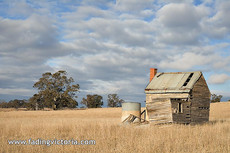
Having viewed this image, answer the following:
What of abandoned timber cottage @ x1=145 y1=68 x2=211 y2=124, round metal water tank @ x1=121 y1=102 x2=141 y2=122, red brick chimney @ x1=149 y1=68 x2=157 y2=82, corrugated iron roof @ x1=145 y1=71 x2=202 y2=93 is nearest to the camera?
abandoned timber cottage @ x1=145 y1=68 x2=211 y2=124

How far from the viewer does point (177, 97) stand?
25.5 m

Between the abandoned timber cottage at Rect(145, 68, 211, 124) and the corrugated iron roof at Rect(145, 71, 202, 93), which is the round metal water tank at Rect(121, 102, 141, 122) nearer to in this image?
the abandoned timber cottage at Rect(145, 68, 211, 124)

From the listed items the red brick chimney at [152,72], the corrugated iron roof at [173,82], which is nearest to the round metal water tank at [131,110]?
the corrugated iron roof at [173,82]

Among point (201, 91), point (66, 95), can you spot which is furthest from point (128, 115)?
point (66, 95)

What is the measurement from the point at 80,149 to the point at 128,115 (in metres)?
14.8

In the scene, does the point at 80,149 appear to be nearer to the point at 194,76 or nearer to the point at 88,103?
the point at 194,76

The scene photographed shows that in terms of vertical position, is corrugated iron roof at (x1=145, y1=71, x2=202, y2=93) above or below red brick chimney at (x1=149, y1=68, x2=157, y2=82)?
below

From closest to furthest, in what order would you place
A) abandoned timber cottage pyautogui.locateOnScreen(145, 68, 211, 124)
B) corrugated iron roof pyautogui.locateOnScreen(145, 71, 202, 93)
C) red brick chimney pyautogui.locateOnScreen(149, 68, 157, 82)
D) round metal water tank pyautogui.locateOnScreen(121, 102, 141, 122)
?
abandoned timber cottage pyautogui.locateOnScreen(145, 68, 211, 124)
round metal water tank pyautogui.locateOnScreen(121, 102, 141, 122)
corrugated iron roof pyautogui.locateOnScreen(145, 71, 202, 93)
red brick chimney pyautogui.locateOnScreen(149, 68, 157, 82)

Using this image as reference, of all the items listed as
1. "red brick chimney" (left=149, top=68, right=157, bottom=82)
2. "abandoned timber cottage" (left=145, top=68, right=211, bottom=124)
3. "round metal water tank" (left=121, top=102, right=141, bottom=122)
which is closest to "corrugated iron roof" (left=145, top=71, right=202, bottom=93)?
"abandoned timber cottage" (left=145, top=68, right=211, bottom=124)

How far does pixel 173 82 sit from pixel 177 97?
189 centimetres

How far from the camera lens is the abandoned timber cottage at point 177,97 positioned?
72.2 feet

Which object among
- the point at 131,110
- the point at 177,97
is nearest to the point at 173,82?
the point at 177,97

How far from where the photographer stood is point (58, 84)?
221 feet

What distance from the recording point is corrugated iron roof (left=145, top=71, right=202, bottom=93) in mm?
25428
